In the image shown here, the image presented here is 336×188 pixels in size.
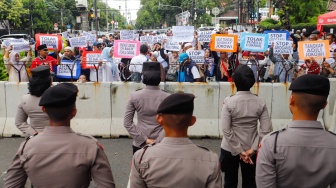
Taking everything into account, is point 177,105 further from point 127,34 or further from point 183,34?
→ point 127,34

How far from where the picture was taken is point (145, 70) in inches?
181

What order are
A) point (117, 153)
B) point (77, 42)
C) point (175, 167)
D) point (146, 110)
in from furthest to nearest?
point (77, 42), point (117, 153), point (146, 110), point (175, 167)

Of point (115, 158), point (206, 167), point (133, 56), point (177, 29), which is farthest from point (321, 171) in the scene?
point (177, 29)

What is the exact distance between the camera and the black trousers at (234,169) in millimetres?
4395

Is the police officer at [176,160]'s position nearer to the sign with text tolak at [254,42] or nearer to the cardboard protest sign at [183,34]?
the sign with text tolak at [254,42]

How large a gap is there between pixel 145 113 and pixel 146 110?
4 cm

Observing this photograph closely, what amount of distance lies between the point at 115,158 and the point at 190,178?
4632mm

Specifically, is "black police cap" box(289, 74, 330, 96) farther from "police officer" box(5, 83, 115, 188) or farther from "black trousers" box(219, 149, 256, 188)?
"black trousers" box(219, 149, 256, 188)

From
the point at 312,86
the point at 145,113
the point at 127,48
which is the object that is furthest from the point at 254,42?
the point at 312,86

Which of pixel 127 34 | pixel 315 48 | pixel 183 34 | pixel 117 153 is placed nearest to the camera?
pixel 117 153

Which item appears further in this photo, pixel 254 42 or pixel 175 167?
pixel 254 42

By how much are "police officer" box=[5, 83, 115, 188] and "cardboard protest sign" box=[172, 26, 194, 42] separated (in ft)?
33.2

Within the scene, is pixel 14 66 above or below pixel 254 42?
below

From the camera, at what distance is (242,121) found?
4.22 meters
